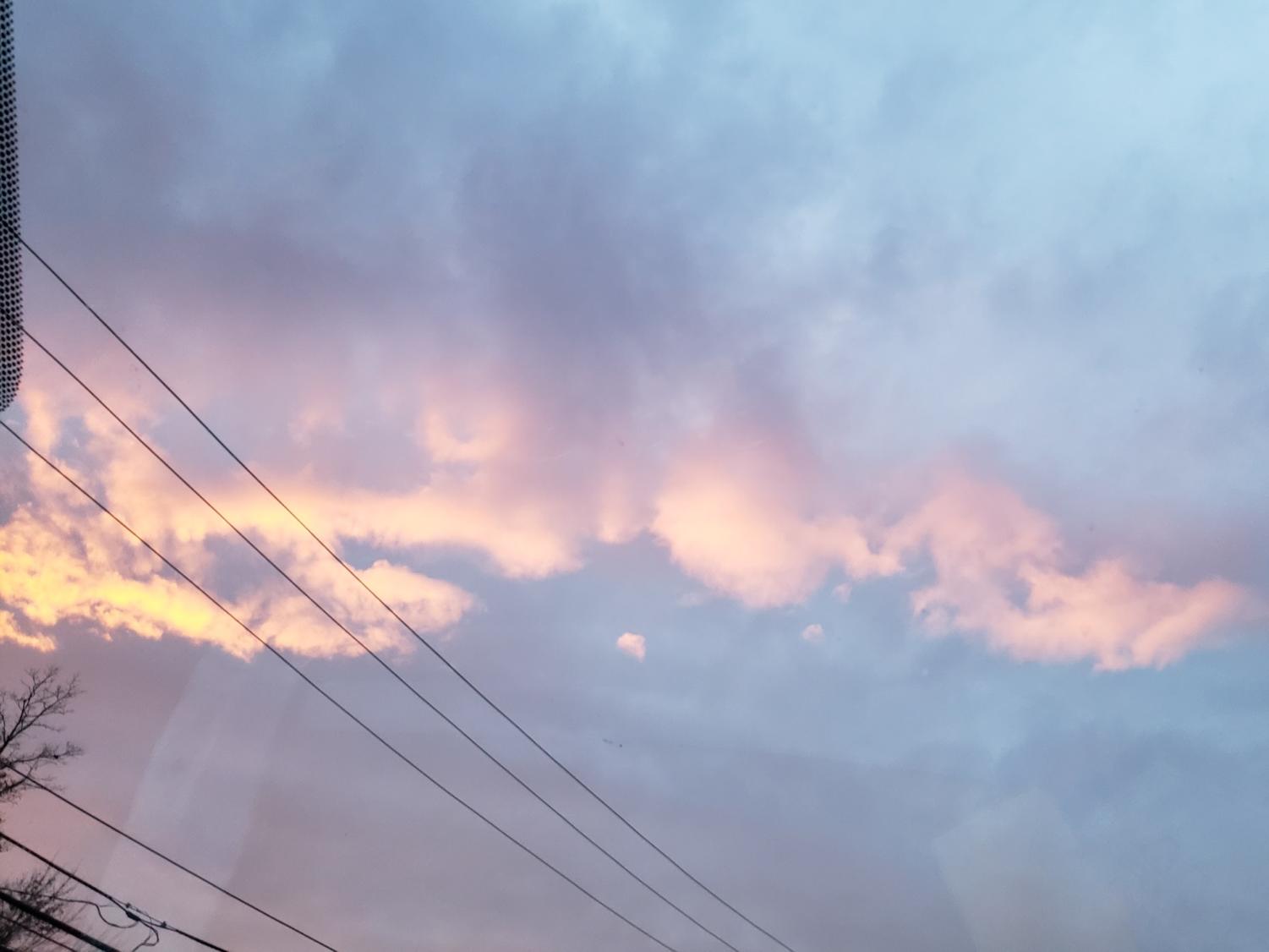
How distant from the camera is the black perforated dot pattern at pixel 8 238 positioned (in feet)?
37.7

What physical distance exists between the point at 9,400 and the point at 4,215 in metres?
4.34

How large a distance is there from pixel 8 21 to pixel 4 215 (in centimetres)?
239

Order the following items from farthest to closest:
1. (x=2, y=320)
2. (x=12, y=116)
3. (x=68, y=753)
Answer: (x=68, y=753) < (x=2, y=320) < (x=12, y=116)

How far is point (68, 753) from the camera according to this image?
89.0 feet

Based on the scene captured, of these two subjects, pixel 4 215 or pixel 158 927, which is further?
pixel 158 927

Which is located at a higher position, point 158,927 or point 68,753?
point 68,753

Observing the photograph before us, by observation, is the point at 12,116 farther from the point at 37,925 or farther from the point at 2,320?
the point at 37,925

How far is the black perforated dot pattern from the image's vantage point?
37.7ft

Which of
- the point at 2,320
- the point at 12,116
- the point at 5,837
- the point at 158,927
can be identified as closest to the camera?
the point at 5,837

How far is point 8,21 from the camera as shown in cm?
1159

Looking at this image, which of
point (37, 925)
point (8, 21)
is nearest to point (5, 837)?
point (8, 21)

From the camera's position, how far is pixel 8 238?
12891mm

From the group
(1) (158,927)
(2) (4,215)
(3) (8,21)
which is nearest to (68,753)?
(1) (158,927)

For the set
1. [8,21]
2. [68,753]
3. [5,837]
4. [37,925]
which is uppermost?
[8,21]
